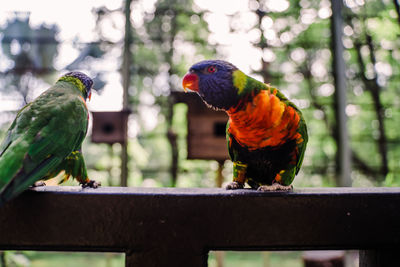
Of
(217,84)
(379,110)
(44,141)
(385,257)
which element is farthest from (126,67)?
(385,257)

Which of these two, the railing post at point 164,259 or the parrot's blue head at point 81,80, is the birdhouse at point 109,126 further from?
the railing post at point 164,259

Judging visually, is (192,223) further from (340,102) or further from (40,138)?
(340,102)

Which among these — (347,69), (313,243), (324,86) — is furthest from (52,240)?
(347,69)

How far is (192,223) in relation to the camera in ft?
2.35

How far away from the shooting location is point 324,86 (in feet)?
17.7

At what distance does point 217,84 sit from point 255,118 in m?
0.24

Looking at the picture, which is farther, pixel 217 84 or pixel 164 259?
pixel 217 84

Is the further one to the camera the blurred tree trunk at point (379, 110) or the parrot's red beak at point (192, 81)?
the blurred tree trunk at point (379, 110)

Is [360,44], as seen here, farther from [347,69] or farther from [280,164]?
[280,164]

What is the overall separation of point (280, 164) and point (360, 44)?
16.5 ft

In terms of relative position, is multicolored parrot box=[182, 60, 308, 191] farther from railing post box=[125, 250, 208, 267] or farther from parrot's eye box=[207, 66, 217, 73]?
railing post box=[125, 250, 208, 267]

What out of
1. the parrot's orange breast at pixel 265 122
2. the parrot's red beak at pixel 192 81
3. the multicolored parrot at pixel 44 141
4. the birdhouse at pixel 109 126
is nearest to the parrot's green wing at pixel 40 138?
the multicolored parrot at pixel 44 141

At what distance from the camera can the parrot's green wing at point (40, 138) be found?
0.77m

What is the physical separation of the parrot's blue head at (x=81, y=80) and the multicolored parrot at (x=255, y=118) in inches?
23.8
